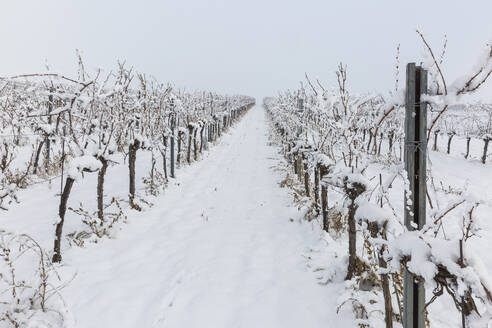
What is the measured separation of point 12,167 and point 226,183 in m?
6.76

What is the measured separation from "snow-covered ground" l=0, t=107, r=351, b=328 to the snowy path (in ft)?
0.04

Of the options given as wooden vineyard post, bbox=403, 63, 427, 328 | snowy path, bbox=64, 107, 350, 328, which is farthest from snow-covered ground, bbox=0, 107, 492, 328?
wooden vineyard post, bbox=403, 63, 427, 328

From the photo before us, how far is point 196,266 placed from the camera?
15.0 feet

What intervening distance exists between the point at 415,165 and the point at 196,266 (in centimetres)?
349

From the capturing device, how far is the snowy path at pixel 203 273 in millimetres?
3459

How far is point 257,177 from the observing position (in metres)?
10.8

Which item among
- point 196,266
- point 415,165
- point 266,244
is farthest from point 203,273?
point 415,165

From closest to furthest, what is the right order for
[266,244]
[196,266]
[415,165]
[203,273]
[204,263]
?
[415,165] → [203,273] → [196,266] → [204,263] → [266,244]

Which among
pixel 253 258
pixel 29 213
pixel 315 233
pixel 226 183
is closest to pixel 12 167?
pixel 29 213

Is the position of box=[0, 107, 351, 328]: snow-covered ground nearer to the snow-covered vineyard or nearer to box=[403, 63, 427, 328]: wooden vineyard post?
the snow-covered vineyard

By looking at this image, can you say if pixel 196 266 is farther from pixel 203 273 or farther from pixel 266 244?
pixel 266 244

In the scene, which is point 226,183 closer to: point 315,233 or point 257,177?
point 257,177

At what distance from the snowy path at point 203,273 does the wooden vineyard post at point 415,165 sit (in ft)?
4.77

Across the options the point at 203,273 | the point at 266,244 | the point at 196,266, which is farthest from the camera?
the point at 266,244
